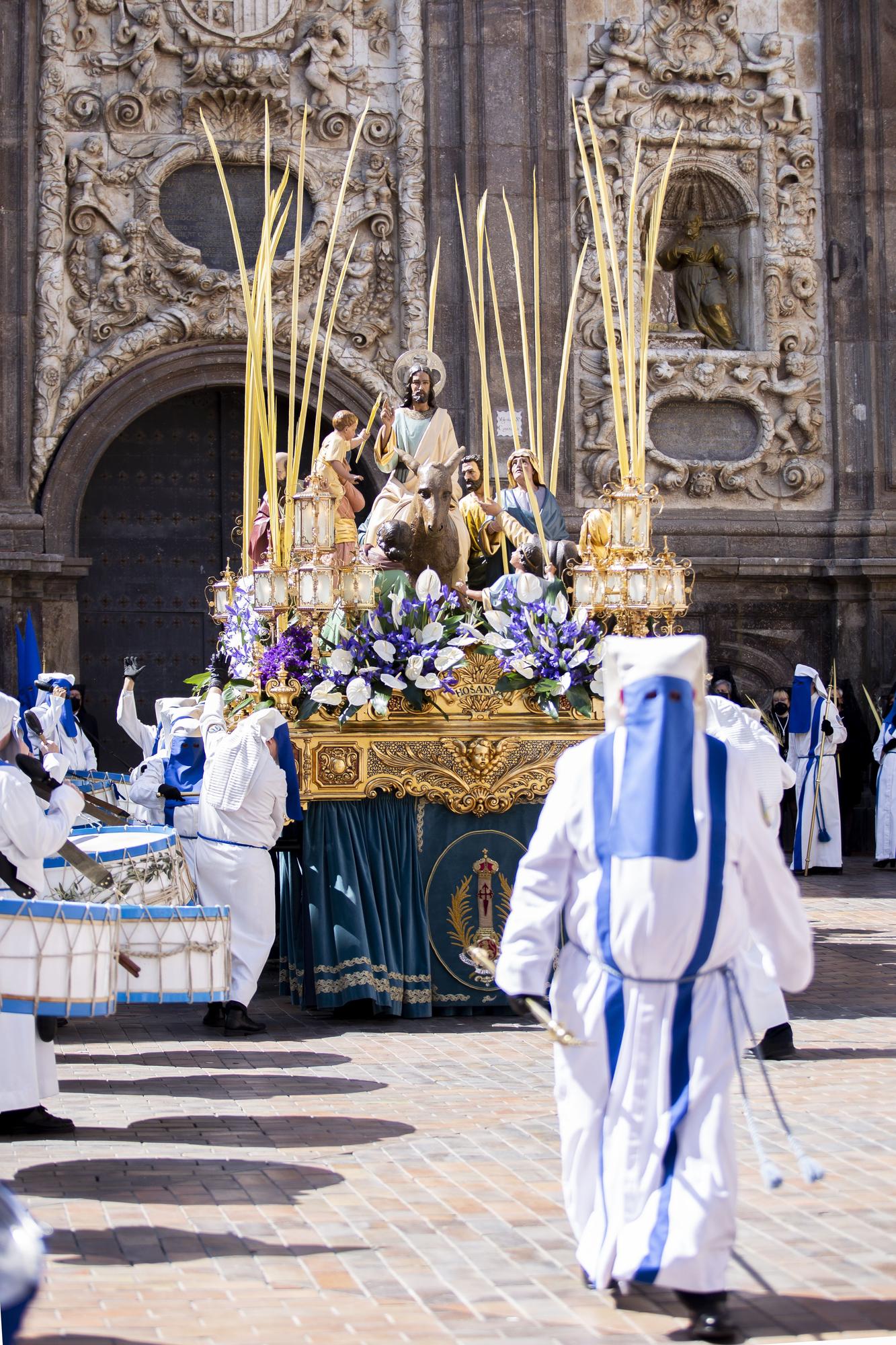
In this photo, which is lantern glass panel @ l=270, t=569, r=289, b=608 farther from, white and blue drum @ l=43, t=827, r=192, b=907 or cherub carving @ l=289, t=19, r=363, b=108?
cherub carving @ l=289, t=19, r=363, b=108

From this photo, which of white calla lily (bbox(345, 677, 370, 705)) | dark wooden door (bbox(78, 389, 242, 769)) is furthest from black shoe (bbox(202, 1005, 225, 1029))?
dark wooden door (bbox(78, 389, 242, 769))

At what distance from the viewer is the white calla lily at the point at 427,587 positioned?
35.2ft

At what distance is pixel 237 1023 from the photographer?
9836 millimetres

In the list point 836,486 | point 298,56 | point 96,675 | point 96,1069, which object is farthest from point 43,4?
point 96,1069

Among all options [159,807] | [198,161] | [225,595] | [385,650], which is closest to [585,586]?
[385,650]

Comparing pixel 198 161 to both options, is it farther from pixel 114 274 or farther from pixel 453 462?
pixel 453 462

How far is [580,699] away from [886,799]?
27.6ft

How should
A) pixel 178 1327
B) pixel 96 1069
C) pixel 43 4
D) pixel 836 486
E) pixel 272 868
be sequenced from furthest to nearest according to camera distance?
pixel 836 486, pixel 43 4, pixel 272 868, pixel 96 1069, pixel 178 1327

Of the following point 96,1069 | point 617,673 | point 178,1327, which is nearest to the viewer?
point 178,1327

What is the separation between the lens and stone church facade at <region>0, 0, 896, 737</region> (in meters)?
18.5

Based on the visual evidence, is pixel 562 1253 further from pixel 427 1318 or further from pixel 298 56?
pixel 298 56

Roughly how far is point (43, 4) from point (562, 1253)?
15.9m

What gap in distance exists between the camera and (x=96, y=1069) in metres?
8.85

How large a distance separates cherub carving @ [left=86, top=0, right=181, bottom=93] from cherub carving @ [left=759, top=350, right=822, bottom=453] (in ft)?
22.7
